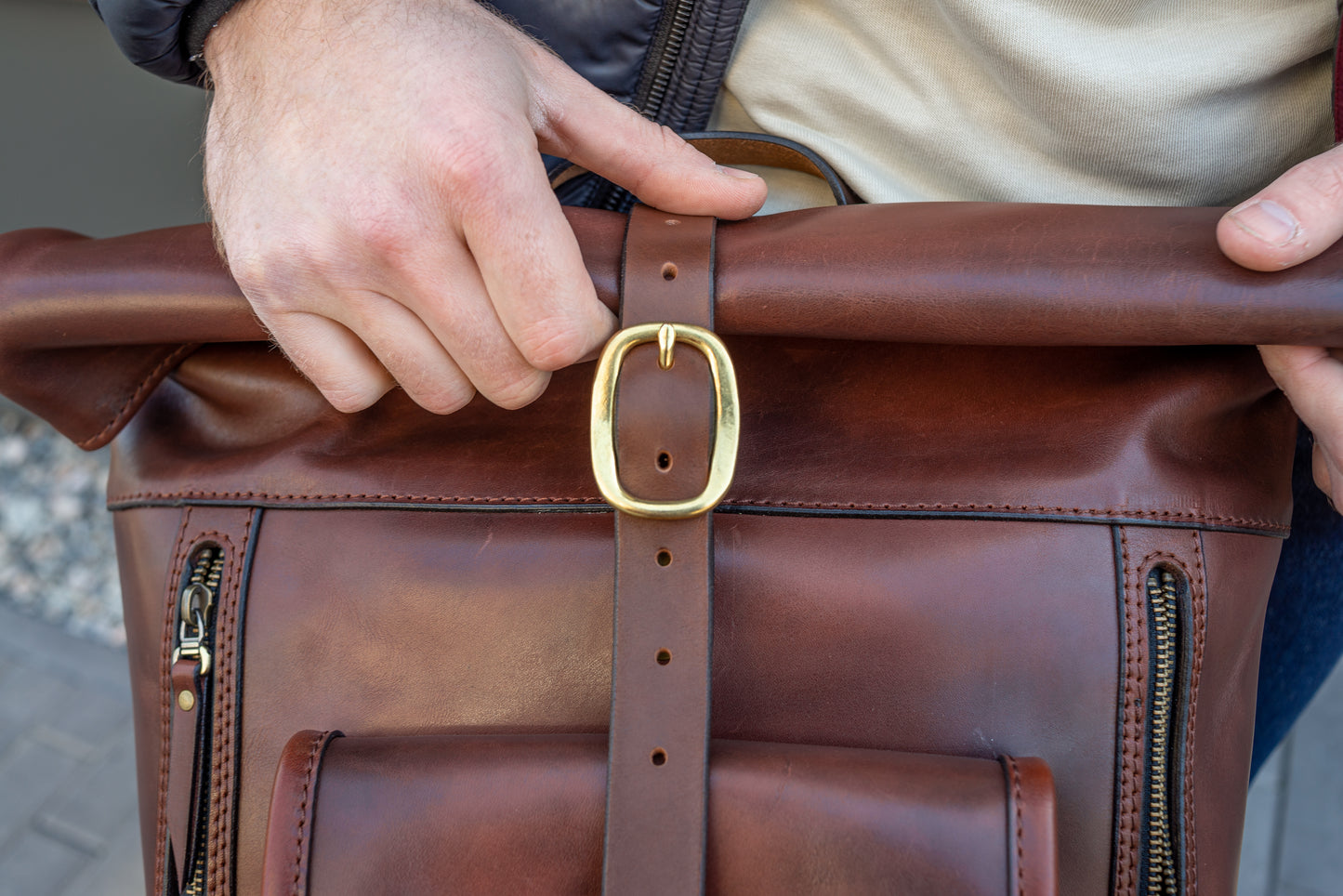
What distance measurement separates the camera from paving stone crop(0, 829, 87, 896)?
6.32 ft

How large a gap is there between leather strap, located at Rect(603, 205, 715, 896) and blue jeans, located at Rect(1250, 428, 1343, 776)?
0.70m

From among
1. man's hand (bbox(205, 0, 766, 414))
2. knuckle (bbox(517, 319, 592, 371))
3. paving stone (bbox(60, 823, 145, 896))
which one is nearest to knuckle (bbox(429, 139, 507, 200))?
man's hand (bbox(205, 0, 766, 414))

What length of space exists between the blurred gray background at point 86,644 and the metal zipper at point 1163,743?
157 cm

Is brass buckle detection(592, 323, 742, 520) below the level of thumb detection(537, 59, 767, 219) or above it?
below

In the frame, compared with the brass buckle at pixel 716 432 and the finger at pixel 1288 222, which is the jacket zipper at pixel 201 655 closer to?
the brass buckle at pixel 716 432

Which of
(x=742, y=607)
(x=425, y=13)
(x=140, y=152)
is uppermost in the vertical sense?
(x=140, y=152)

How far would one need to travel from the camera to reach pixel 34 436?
2.87 m

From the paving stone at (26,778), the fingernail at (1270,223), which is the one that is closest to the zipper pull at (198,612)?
the fingernail at (1270,223)

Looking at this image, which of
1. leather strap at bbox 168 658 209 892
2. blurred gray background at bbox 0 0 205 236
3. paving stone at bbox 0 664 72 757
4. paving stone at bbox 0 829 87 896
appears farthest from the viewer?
paving stone at bbox 0 664 72 757

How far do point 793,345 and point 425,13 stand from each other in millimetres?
440

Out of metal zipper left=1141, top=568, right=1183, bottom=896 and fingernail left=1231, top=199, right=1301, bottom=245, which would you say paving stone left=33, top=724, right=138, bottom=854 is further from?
fingernail left=1231, top=199, right=1301, bottom=245

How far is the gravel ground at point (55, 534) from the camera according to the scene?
245 cm

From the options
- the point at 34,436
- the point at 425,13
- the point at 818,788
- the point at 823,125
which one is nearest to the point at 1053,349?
the point at 823,125

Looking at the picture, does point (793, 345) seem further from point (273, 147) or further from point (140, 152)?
point (140, 152)
